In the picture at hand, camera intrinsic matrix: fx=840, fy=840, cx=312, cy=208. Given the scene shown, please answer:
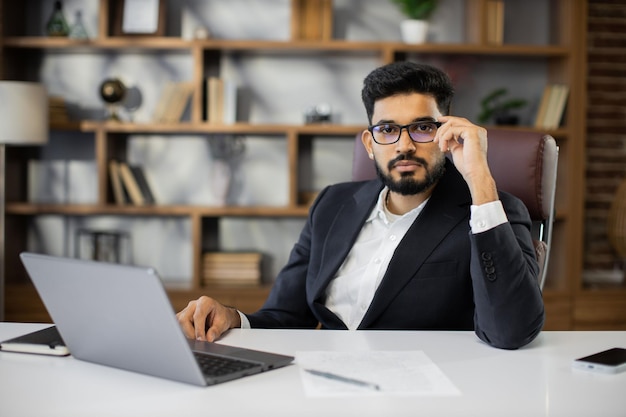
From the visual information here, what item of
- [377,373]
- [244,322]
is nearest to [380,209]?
[244,322]

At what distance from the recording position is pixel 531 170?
2102 mm

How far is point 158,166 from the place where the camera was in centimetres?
443

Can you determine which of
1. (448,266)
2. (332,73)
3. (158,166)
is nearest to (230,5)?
(332,73)

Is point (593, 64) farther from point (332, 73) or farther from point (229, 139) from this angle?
point (229, 139)

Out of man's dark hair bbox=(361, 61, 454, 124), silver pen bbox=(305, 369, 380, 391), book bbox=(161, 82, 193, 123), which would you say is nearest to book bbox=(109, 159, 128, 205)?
book bbox=(161, 82, 193, 123)

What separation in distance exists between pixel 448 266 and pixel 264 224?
261cm

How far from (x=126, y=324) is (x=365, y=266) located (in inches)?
36.4

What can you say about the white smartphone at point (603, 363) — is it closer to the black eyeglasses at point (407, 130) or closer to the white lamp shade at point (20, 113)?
the black eyeglasses at point (407, 130)

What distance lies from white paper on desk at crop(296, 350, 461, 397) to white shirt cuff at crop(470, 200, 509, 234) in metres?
0.28

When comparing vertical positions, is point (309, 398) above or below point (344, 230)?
below

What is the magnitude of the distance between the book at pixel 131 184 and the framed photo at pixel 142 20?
0.68 metres

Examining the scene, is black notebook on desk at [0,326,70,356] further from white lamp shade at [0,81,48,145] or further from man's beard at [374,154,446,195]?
white lamp shade at [0,81,48,145]

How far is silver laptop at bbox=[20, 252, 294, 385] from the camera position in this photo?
4.02 feet

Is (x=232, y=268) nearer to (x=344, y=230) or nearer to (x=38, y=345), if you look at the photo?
(x=344, y=230)
